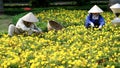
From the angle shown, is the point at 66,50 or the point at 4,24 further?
the point at 4,24

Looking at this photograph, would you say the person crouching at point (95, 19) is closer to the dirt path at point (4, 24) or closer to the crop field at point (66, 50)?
the crop field at point (66, 50)

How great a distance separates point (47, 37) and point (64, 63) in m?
3.53

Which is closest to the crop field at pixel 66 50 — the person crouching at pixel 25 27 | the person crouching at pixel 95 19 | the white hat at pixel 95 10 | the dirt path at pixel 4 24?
the person crouching at pixel 25 27

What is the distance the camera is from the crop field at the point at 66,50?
6686mm

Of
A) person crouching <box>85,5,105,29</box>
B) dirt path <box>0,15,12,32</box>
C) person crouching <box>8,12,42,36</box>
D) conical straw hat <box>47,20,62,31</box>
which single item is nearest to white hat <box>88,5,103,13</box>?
person crouching <box>85,5,105,29</box>

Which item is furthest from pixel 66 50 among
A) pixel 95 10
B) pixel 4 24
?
pixel 4 24

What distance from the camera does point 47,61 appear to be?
6684 millimetres

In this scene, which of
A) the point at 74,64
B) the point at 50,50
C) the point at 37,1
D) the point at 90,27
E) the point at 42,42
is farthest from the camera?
the point at 37,1

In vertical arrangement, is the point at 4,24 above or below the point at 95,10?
below

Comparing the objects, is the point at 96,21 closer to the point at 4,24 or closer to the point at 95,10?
the point at 95,10

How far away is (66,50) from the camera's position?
26.4 feet

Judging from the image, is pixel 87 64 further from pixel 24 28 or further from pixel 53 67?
pixel 24 28

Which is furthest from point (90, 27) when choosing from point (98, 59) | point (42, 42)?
point (98, 59)

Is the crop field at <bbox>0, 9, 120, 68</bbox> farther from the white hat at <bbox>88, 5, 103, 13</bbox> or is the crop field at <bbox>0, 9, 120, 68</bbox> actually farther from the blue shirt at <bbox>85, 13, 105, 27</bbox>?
the white hat at <bbox>88, 5, 103, 13</bbox>
